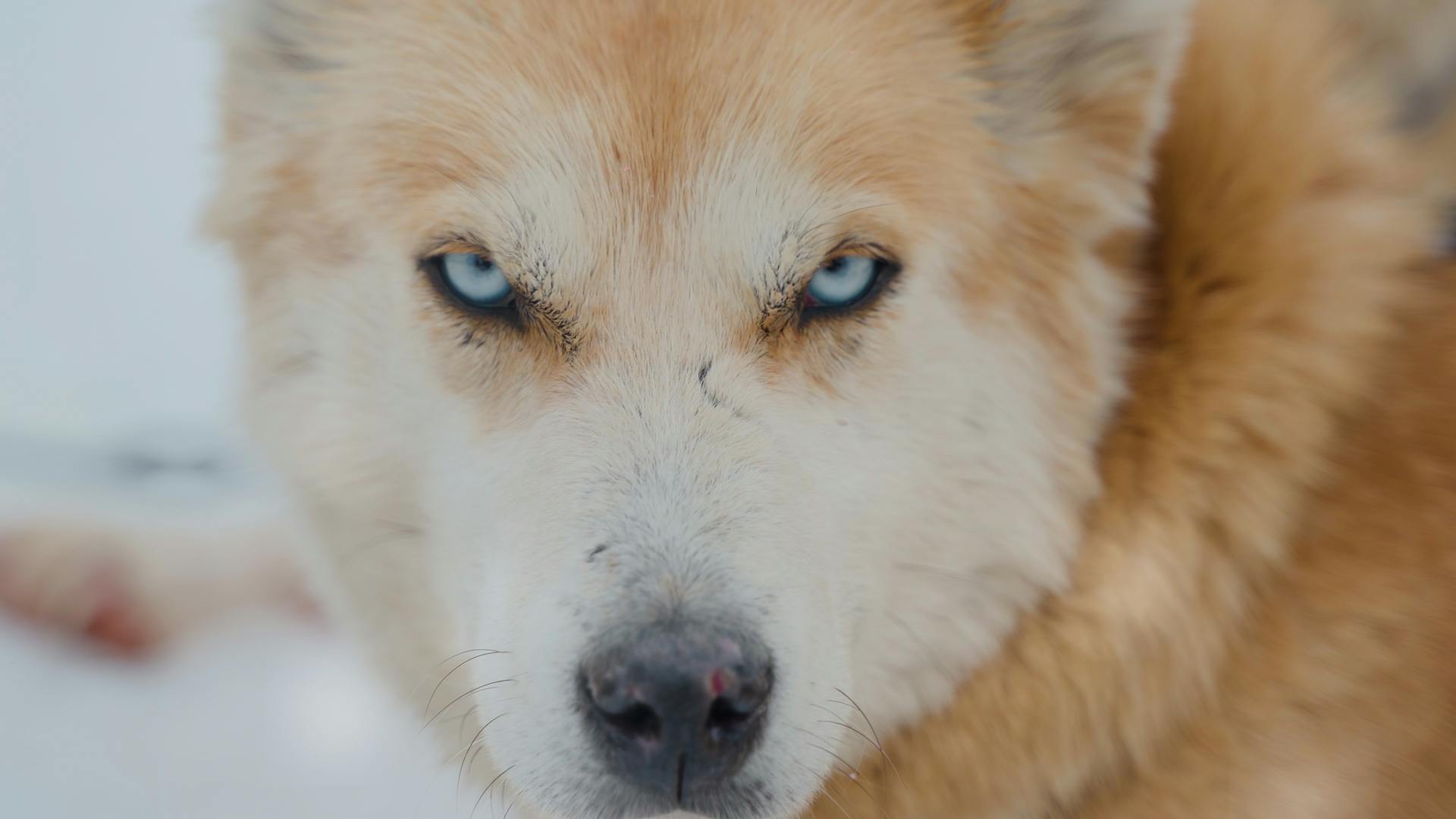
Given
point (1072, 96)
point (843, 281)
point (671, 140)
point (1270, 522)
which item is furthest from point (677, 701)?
point (1072, 96)

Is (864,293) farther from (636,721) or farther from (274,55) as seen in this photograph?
(274,55)

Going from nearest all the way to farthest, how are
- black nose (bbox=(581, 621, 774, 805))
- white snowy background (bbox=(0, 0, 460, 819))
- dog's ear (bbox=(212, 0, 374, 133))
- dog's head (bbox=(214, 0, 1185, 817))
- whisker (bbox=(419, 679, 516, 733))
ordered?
1. black nose (bbox=(581, 621, 774, 805))
2. dog's head (bbox=(214, 0, 1185, 817))
3. whisker (bbox=(419, 679, 516, 733))
4. dog's ear (bbox=(212, 0, 374, 133))
5. white snowy background (bbox=(0, 0, 460, 819))

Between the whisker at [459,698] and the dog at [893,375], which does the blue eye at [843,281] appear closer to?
the dog at [893,375]

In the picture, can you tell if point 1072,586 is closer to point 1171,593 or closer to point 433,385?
point 1171,593

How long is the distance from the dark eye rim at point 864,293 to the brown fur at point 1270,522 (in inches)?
16.3

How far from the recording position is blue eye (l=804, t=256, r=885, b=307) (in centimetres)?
165

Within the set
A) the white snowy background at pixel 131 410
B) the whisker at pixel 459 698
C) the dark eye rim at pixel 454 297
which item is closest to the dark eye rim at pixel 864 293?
the dark eye rim at pixel 454 297

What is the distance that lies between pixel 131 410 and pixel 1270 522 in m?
3.43

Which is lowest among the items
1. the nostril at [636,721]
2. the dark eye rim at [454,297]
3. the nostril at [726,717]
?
the nostril at [636,721]

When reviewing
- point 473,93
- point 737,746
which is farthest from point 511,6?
point 737,746

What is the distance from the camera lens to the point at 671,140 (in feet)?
5.22

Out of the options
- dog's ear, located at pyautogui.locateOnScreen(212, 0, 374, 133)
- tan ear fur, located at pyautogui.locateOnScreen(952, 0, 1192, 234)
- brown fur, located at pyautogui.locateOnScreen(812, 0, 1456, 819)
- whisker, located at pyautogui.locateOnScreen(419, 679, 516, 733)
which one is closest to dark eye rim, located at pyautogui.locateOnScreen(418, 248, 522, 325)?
dog's ear, located at pyautogui.locateOnScreen(212, 0, 374, 133)

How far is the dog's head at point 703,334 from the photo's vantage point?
1.51 metres

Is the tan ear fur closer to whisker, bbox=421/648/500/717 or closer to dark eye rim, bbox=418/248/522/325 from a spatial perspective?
dark eye rim, bbox=418/248/522/325
